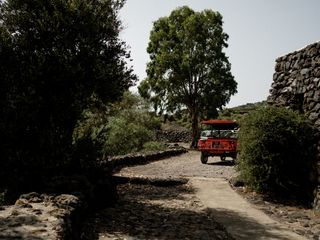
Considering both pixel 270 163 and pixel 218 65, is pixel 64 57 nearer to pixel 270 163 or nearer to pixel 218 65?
pixel 270 163

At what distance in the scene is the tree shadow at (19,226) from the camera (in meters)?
4.54

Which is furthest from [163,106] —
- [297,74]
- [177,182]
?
[297,74]

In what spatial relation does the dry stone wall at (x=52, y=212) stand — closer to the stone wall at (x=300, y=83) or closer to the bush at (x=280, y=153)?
the bush at (x=280, y=153)

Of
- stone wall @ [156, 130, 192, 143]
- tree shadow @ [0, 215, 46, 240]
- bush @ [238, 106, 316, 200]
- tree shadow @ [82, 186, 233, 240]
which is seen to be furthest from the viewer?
stone wall @ [156, 130, 192, 143]

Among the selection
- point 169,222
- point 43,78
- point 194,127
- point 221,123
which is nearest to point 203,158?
point 221,123

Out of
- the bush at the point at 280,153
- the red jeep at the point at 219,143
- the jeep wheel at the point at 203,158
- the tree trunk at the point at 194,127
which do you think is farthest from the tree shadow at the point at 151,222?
the tree trunk at the point at 194,127

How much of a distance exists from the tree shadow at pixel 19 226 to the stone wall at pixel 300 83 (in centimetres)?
698

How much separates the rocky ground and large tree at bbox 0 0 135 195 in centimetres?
192

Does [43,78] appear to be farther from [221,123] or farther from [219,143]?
[221,123]

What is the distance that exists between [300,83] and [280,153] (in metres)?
2.03

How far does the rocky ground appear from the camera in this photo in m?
7.02

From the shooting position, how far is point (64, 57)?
8477 millimetres

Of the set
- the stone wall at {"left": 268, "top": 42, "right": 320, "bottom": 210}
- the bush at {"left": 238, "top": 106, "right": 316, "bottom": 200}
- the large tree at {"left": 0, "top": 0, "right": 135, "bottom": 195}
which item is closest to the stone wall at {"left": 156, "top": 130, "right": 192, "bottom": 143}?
the stone wall at {"left": 268, "top": 42, "right": 320, "bottom": 210}

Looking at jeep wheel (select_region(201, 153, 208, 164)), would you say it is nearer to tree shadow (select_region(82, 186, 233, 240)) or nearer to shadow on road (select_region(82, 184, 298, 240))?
shadow on road (select_region(82, 184, 298, 240))
